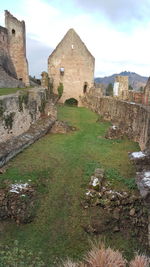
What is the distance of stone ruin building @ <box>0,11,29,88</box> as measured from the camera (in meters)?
28.2

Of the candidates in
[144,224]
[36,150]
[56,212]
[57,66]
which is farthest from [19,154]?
[57,66]

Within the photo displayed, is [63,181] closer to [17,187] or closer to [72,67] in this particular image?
[17,187]

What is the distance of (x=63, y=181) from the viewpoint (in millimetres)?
9297

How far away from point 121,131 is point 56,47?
19209mm

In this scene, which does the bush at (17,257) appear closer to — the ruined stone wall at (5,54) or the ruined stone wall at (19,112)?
the ruined stone wall at (19,112)

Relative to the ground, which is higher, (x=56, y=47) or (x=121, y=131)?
(x=56, y=47)

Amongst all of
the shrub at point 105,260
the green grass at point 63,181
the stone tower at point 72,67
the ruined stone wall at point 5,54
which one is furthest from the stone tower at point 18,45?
the shrub at point 105,260

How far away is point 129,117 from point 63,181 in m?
8.16

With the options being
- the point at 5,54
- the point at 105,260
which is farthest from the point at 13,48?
the point at 105,260

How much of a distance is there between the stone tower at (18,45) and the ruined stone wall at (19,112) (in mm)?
14454

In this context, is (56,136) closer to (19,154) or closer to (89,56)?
(19,154)

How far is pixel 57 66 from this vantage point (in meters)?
30.9

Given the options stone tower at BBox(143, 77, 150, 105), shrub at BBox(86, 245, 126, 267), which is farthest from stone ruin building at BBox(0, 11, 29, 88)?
shrub at BBox(86, 245, 126, 267)

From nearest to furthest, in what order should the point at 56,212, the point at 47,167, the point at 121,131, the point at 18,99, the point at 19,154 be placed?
the point at 56,212 < the point at 47,167 < the point at 19,154 < the point at 18,99 < the point at 121,131
